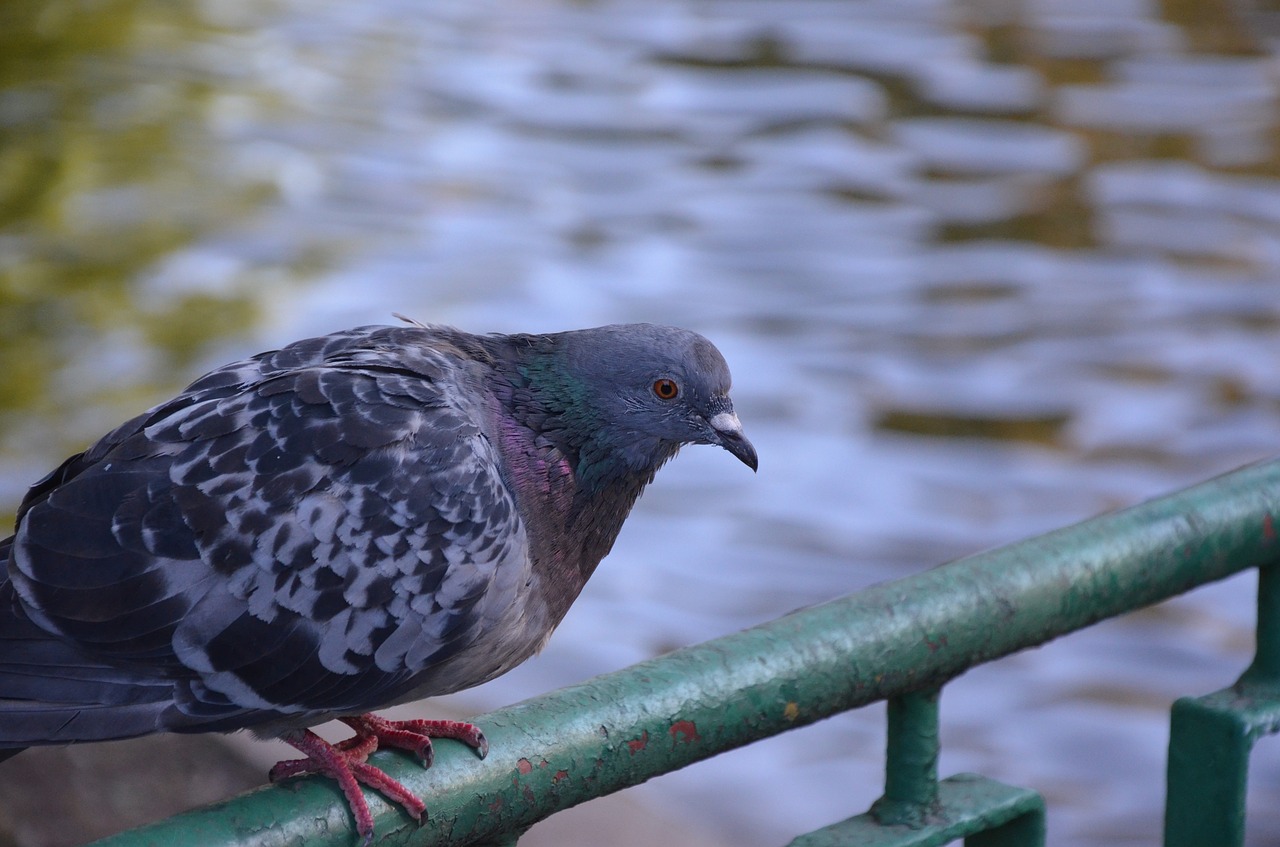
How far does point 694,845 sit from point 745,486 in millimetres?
2946

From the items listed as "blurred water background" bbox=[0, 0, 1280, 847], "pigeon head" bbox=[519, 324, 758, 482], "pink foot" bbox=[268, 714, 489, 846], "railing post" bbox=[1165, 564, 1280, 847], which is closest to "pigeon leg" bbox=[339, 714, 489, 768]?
"pink foot" bbox=[268, 714, 489, 846]

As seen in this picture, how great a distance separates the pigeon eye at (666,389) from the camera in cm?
315

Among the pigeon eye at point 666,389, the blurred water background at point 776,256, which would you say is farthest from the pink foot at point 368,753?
the blurred water background at point 776,256

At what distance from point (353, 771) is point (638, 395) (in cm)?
105

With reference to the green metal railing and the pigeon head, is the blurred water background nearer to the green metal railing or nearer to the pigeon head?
the pigeon head

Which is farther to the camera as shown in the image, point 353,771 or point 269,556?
point 269,556

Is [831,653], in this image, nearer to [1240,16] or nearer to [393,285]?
[393,285]

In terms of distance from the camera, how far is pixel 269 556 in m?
2.66

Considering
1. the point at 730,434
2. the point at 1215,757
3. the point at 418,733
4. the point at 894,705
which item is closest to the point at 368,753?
the point at 418,733

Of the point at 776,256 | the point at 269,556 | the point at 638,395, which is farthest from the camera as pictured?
the point at 776,256

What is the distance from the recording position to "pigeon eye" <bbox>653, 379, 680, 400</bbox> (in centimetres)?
315

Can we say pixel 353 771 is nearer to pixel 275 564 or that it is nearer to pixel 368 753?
pixel 368 753

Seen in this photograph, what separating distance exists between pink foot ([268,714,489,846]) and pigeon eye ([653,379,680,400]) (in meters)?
0.80

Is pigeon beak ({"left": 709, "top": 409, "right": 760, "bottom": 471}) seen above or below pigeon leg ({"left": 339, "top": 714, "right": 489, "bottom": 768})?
above
